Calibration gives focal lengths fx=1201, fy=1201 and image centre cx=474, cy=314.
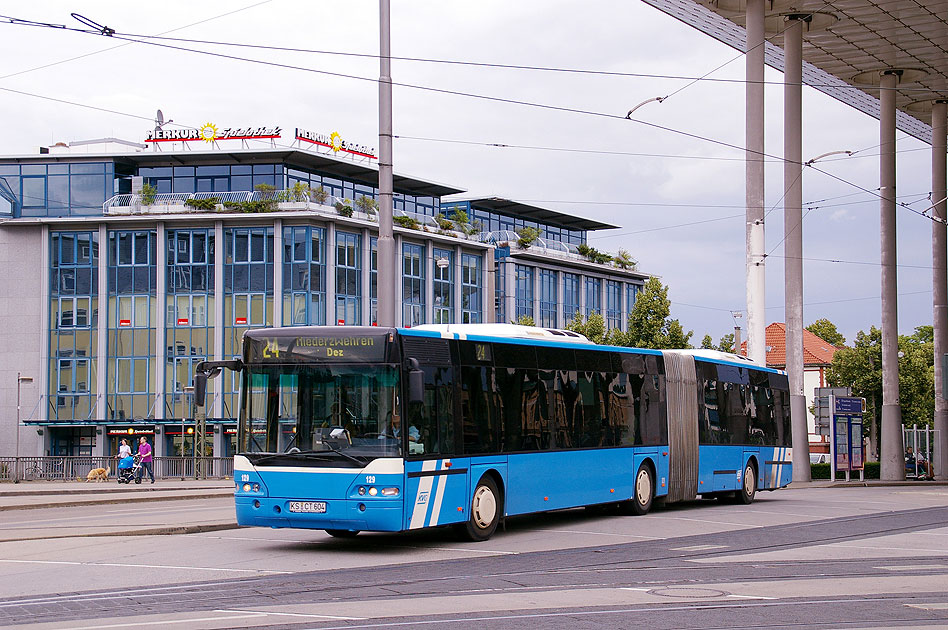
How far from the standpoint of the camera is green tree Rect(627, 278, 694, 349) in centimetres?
5072

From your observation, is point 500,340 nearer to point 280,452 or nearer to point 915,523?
point 280,452

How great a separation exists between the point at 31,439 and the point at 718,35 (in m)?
41.9

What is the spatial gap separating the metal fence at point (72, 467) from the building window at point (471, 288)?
2356 centimetres

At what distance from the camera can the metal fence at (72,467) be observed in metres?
45.8

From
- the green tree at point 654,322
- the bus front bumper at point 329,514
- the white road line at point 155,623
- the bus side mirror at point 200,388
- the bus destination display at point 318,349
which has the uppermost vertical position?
the green tree at point 654,322

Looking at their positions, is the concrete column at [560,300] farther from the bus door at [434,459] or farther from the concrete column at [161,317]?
the bus door at [434,459]

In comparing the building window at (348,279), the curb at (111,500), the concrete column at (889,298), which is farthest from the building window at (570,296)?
the curb at (111,500)

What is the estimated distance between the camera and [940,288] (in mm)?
49625

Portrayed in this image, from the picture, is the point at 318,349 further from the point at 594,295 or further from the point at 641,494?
the point at 594,295

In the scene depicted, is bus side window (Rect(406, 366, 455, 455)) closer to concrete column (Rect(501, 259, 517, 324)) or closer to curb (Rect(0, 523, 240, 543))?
curb (Rect(0, 523, 240, 543))

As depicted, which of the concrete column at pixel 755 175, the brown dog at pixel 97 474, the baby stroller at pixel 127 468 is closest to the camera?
the concrete column at pixel 755 175

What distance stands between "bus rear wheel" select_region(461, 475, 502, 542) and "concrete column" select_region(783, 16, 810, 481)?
2134 centimetres

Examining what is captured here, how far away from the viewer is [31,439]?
6338 centimetres

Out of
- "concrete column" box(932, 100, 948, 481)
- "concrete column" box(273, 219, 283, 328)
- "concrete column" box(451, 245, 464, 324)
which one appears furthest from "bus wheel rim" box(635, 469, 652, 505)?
"concrete column" box(451, 245, 464, 324)
